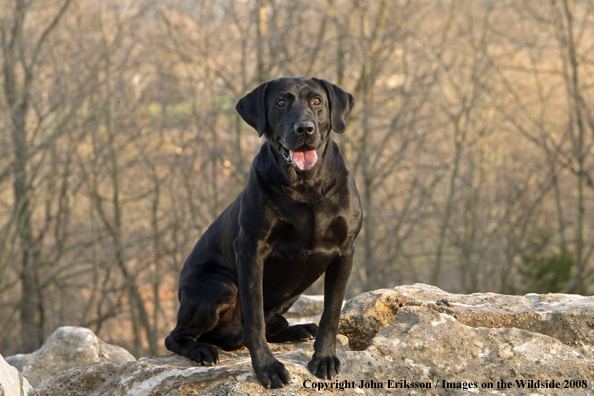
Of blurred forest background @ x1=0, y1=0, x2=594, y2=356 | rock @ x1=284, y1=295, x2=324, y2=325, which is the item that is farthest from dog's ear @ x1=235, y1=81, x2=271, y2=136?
blurred forest background @ x1=0, y1=0, x2=594, y2=356

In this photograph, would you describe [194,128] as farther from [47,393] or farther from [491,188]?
[47,393]

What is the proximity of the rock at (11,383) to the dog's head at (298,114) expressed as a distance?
2.07 meters

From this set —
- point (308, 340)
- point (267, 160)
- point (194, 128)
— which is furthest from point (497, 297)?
point (194, 128)

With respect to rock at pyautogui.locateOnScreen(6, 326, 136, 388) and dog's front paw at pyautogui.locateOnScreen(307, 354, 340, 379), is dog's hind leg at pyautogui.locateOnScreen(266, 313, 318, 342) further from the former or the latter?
rock at pyautogui.locateOnScreen(6, 326, 136, 388)

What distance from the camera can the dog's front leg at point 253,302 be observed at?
10.2 feet

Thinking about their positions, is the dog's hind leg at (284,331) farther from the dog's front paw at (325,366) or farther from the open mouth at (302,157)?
the open mouth at (302,157)

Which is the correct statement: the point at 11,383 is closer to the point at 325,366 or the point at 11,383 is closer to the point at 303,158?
the point at 325,366

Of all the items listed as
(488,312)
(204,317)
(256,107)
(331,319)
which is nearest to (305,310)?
(204,317)

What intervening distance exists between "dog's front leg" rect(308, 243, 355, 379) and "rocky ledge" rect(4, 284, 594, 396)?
6 centimetres

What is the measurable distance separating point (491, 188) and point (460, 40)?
3857mm

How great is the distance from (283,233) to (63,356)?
338cm

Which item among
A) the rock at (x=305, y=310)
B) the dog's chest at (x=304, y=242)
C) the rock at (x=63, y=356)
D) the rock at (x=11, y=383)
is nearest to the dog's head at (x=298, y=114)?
the dog's chest at (x=304, y=242)

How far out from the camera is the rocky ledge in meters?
3.06

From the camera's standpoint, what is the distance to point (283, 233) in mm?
3346
